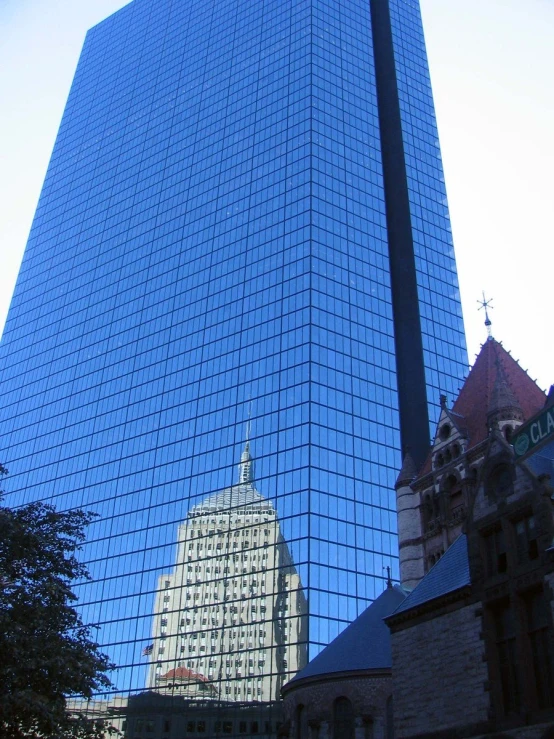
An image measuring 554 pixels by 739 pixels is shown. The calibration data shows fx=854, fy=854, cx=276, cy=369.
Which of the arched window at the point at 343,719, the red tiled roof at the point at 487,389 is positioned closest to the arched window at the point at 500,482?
the arched window at the point at 343,719

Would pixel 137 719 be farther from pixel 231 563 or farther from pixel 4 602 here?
pixel 4 602

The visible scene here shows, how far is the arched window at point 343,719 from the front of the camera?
36.8m

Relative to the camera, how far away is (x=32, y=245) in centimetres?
13138

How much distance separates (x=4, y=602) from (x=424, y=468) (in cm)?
3090

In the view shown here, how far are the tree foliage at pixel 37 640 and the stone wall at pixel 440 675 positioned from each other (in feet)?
33.7

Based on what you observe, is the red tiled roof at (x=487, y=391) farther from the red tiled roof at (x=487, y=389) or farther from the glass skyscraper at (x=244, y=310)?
the glass skyscraper at (x=244, y=310)

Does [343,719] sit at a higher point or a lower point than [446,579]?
lower

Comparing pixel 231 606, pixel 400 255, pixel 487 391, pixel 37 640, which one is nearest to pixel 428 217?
→ pixel 400 255

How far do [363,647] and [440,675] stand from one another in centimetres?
1286

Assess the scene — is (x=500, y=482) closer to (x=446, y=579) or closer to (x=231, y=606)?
(x=446, y=579)

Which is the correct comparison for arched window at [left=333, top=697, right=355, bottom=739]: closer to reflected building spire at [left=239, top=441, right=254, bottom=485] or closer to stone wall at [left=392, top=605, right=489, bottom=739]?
stone wall at [left=392, top=605, right=489, bottom=739]

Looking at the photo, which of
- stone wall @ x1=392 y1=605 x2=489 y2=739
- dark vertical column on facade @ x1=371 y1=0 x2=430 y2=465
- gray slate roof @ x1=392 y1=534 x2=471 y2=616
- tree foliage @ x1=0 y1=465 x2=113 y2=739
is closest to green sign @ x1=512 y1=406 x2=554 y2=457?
stone wall @ x1=392 y1=605 x2=489 y2=739

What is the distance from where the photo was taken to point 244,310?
9019 cm

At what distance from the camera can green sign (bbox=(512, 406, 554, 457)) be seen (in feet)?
52.0
